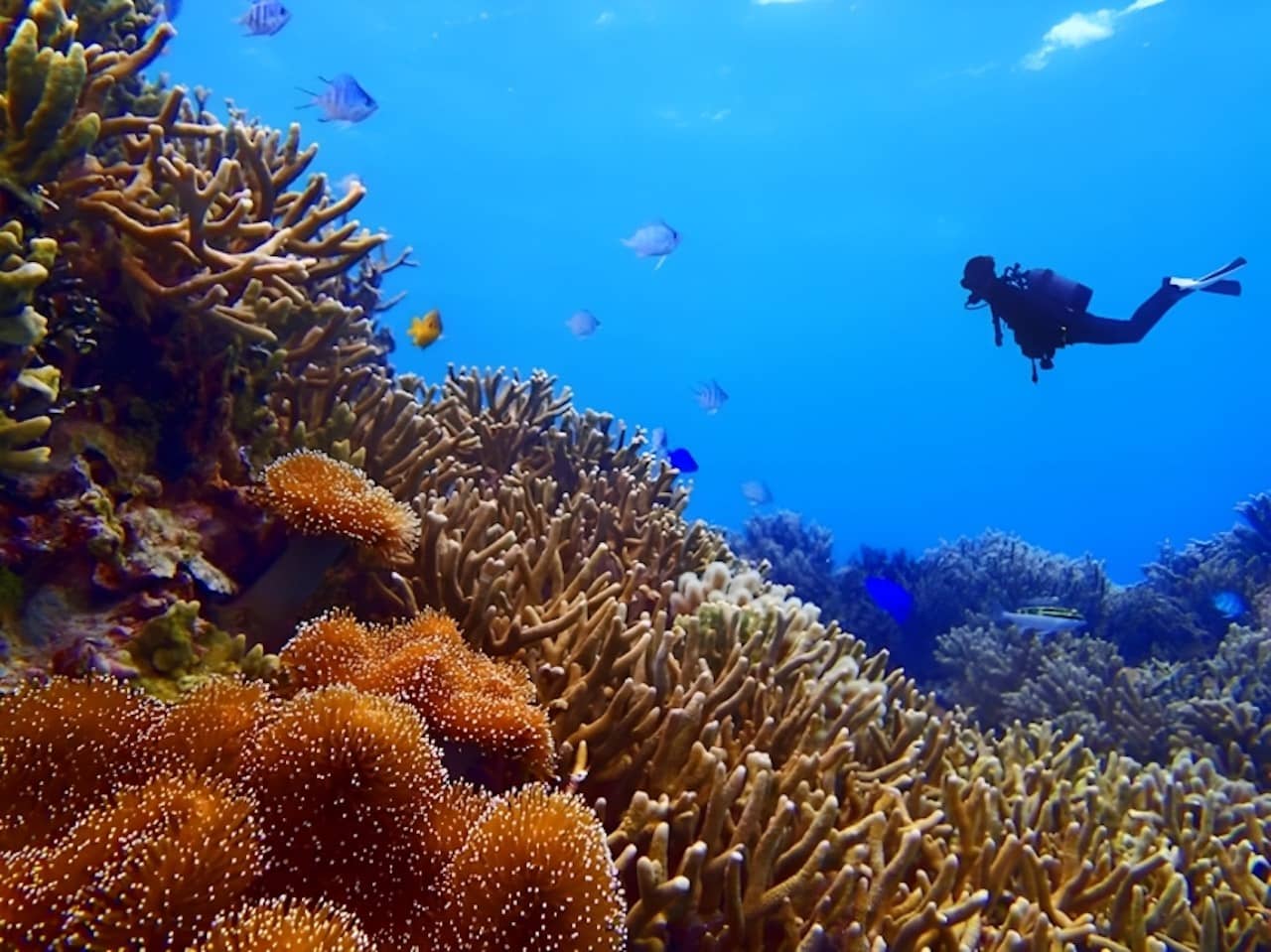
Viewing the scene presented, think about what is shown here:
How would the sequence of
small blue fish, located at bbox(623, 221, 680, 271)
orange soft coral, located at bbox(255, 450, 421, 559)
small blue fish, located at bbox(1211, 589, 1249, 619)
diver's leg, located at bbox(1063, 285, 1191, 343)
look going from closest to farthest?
1. orange soft coral, located at bbox(255, 450, 421, 559)
2. diver's leg, located at bbox(1063, 285, 1191, 343)
3. small blue fish, located at bbox(1211, 589, 1249, 619)
4. small blue fish, located at bbox(623, 221, 680, 271)

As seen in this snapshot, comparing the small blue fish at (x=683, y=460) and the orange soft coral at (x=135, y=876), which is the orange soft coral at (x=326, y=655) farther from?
the small blue fish at (x=683, y=460)

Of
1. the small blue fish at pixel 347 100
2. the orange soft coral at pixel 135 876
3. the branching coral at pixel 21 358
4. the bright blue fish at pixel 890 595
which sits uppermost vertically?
the small blue fish at pixel 347 100

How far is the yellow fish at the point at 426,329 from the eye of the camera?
6.70 meters

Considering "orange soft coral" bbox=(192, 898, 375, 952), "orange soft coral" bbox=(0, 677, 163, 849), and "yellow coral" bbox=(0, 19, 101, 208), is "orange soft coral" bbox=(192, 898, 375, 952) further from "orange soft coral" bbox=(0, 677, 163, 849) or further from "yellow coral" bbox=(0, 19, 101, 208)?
"yellow coral" bbox=(0, 19, 101, 208)

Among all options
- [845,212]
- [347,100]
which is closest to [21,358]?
[347,100]

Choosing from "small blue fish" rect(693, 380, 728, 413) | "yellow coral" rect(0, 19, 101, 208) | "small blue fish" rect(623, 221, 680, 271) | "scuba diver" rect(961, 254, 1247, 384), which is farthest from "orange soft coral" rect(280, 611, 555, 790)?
"small blue fish" rect(693, 380, 728, 413)

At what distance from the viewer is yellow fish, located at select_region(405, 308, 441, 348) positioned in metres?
6.70

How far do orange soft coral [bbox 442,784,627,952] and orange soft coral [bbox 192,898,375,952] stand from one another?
9.0 inches

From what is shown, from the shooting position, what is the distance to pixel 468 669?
243 cm

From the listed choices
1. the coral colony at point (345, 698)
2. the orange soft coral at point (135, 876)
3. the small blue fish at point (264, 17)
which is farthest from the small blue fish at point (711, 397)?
the orange soft coral at point (135, 876)

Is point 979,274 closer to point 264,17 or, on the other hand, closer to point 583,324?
point 264,17

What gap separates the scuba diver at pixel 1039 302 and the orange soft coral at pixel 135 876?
6007 millimetres

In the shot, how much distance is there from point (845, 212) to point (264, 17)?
66.9 metres

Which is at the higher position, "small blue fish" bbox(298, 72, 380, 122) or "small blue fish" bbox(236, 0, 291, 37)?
"small blue fish" bbox(236, 0, 291, 37)
